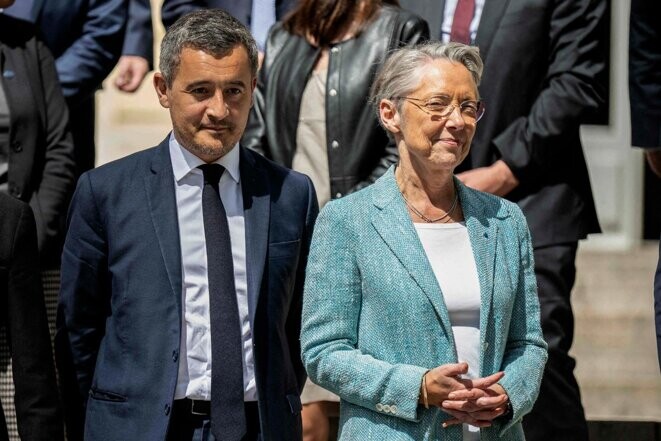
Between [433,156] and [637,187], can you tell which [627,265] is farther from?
[433,156]

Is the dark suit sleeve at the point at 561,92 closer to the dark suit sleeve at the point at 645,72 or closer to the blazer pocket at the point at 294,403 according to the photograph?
the dark suit sleeve at the point at 645,72

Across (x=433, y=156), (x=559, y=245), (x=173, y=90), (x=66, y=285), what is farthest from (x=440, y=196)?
(x=559, y=245)

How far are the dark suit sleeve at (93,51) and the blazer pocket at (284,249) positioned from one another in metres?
1.99

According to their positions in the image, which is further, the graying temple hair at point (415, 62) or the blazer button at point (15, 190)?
the blazer button at point (15, 190)

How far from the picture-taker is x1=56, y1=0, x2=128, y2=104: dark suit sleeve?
21.1ft

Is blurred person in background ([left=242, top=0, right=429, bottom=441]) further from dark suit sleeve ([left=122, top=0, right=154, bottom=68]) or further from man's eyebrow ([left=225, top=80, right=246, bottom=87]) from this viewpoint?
man's eyebrow ([left=225, top=80, right=246, bottom=87])

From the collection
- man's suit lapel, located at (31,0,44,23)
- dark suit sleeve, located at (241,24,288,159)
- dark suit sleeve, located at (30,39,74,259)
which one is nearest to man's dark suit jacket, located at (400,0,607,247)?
dark suit sleeve, located at (241,24,288,159)

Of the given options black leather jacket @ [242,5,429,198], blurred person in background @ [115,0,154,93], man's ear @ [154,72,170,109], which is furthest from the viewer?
blurred person in background @ [115,0,154,93]

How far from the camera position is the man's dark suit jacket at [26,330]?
4.48 metres

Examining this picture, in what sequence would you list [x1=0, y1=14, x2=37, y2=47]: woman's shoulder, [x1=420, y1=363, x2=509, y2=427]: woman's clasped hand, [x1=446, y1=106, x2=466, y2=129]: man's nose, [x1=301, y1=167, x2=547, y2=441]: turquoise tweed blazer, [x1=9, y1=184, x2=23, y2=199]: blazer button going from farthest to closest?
[x1=0, y1=14, x2=37, y2=47]: woman's shoulder
[x1=9, y1=184, x2=23, y2=199]: blazer button
[x1=446, y1=106, x2=466, y2=129]: man's nose
[x1=301, y1=167, x2=547, y2=441]: turquoise tweed blazer
[x1=420, y1=363, x2=509, y2=427]: woman's clasped hand

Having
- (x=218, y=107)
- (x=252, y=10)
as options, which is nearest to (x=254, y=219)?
(x=218, y=107)

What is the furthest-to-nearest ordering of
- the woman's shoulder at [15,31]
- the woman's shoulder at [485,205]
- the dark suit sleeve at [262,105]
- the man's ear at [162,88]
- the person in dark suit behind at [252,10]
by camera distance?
the person in dark suit behind at [252,10] < the dark suit sleeve at [262,105] < the woman's shoulder at [15,31] < the man's ear at [162,88] < the woman's shoulder at [485,205]

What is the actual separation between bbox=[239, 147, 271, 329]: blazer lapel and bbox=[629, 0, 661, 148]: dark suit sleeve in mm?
2140

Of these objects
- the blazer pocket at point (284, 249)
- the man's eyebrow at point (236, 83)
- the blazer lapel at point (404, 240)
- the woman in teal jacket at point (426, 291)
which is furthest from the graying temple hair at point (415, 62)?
the blazer pocket at point (284, 249)
